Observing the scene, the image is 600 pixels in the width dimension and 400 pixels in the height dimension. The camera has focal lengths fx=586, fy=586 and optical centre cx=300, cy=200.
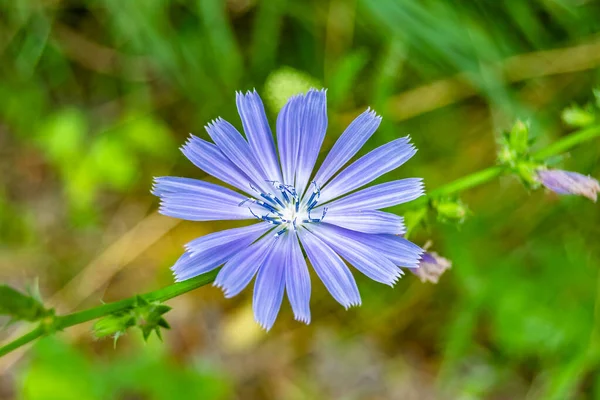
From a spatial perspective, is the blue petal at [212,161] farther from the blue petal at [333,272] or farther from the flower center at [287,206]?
the blue petal at [333,272]

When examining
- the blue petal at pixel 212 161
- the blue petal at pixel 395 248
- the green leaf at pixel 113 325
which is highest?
the blue petal at pixel 212 161

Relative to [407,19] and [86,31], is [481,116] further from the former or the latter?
[86,31]

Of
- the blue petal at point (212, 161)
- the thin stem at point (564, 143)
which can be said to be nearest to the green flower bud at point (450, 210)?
the thin stem at point (564, 143)

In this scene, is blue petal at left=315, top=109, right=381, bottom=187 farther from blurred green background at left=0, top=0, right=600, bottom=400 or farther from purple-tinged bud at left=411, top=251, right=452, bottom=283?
blurred green background at left=0, top=0, right=600, bottom=400

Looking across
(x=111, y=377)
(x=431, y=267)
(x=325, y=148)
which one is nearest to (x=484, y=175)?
(x=431, y=267)

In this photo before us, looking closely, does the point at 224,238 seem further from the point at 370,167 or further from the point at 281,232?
the point at 370,167

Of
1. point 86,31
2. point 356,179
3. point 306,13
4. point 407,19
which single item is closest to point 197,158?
point 356,179

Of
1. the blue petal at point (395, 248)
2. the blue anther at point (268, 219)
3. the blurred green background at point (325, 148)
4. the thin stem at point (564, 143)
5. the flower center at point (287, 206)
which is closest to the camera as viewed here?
the blue petal at point (395, 248)
